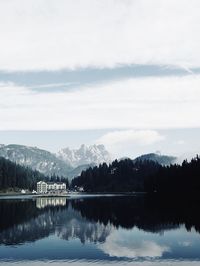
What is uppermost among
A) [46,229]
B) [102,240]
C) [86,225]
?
[86,225]

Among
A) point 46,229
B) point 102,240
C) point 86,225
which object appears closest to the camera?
point 102,240

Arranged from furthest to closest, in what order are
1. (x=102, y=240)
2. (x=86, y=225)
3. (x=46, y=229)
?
(x=86, y=225), (x=46, y=229), (x=102, y=240)

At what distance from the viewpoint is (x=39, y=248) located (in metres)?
72.8

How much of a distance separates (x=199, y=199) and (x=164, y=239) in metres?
105

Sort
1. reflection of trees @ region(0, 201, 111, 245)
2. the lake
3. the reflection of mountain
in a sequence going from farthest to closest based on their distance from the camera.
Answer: the reflection of mountain < reflection of trees @ region(0, 201, 111, 245) < the lake

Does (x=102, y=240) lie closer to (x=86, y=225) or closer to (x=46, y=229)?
(x=46, y=229)

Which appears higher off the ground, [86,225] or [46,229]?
[86,225]

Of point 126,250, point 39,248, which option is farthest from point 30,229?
point 126,250

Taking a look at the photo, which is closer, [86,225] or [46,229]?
[46,229]

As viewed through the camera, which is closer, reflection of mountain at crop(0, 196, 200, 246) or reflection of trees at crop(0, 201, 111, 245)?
reflection of trees at crop(0, 201, 111, 245)

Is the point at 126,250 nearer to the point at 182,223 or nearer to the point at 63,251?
the point at 63,251

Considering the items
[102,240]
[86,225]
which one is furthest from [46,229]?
[102,240]

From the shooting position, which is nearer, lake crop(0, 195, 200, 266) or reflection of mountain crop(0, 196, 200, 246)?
lake crop(0, 195, 200, 266)

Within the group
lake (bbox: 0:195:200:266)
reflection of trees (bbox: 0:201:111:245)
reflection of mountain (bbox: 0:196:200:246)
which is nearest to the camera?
lake (bbox: 0:195:200:266)
